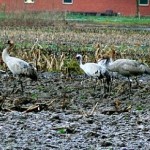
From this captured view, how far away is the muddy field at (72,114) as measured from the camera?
404 inches

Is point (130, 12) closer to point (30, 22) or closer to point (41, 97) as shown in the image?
point (30, 22)

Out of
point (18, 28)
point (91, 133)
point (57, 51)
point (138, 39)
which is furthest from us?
point (18, 28)

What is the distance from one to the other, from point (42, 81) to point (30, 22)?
23.0 m

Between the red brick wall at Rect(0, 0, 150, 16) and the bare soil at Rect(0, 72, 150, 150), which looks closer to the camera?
the bare soil at Rect(0, 72, 150, 150)

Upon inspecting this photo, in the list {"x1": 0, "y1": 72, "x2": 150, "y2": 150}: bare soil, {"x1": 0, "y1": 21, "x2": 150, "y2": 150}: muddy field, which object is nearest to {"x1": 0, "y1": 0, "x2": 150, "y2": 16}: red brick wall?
{"x1": 0, "y1": 21, "x2": 150, "y2": 150}: muddy field

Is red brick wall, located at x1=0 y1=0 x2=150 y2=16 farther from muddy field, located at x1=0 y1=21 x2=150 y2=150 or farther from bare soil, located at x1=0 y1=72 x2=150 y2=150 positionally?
bare soil, located at x1=0 y1=72 x2=150 y2=150

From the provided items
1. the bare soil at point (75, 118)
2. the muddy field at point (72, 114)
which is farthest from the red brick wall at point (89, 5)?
the bare soil at point (75, 118)

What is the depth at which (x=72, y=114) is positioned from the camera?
1313 centimetres

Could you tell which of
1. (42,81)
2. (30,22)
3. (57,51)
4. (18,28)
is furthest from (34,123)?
(30,22)

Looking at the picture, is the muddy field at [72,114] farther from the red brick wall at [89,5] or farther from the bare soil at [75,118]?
the red brick wall at [89,5]

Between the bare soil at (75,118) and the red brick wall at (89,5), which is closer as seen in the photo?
the bare soil at (75,118)

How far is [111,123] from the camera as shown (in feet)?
38.8

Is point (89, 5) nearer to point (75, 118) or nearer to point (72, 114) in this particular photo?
point (72, 114)

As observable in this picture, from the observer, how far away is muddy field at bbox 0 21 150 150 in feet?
33.7
